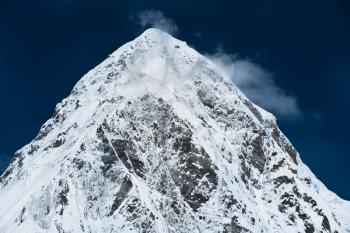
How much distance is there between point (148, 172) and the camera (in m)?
176

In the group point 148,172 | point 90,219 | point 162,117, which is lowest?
point 90,219

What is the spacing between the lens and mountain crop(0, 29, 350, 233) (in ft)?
545

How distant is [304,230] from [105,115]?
4603 centimetres

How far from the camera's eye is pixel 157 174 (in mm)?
176125

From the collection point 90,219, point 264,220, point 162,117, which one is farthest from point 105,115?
point 264,220

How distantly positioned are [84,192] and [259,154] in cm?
4208

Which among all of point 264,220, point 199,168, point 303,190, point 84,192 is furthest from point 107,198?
point 303,190

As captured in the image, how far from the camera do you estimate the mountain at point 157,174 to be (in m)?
166

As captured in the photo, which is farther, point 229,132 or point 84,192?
point 229,132

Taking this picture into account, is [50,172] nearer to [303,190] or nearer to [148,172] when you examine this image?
[148,172]

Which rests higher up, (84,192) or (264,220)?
(264,220)

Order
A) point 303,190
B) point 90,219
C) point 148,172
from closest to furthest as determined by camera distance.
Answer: point 90,219 → point 148,172 → point 303,190

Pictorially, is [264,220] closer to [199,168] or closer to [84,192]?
[199,168]

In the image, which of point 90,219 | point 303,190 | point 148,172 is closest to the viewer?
point 90,219
